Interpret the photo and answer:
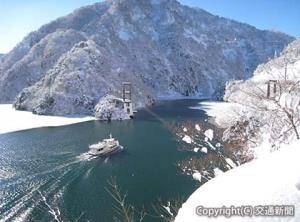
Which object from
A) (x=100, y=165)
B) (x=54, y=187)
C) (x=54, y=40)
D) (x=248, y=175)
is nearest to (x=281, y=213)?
(x=248, y=175)

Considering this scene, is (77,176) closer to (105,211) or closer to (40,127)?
(105,211)

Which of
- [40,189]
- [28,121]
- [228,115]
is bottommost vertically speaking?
[40,189]

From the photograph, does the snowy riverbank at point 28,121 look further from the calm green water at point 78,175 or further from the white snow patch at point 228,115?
the white snow patch at point 228,115

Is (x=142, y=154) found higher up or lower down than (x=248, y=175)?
lower down

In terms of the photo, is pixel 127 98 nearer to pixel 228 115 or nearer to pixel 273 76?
pixel 228 115

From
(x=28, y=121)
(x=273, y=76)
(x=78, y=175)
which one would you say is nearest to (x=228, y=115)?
(x=78, y=175)

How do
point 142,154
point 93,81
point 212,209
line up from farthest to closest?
point 93,81 < point 142,154 < point 212,209

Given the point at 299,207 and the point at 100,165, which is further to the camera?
the point at 100,165
